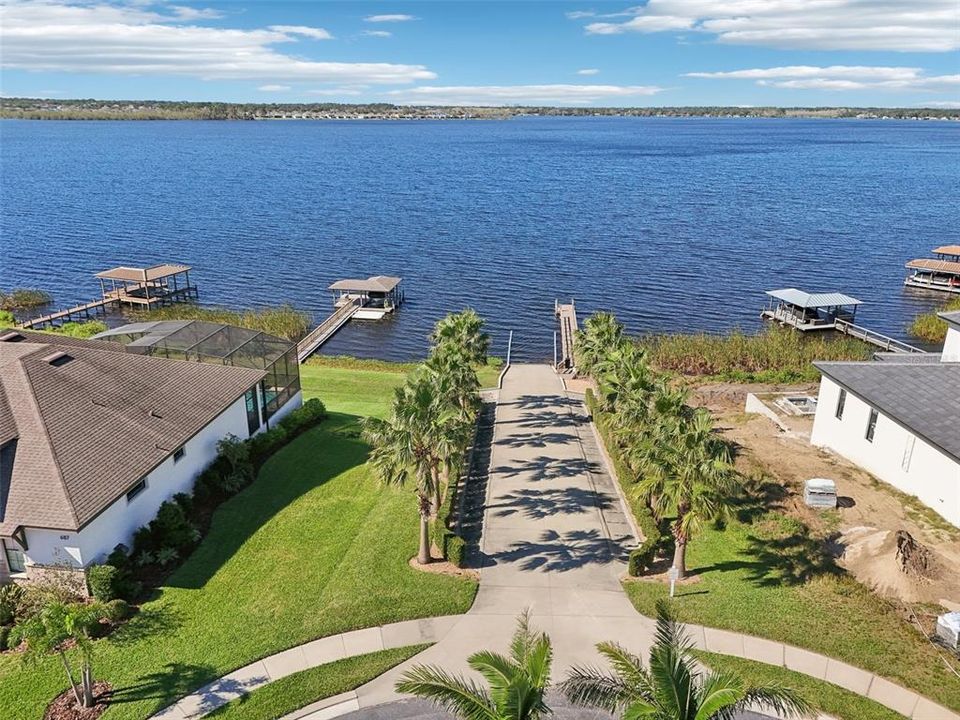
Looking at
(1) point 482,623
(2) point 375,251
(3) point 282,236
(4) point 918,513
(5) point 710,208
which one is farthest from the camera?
(5) point 710,208

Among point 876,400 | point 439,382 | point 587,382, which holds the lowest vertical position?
point 587,382

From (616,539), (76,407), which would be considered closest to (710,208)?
(616,539)

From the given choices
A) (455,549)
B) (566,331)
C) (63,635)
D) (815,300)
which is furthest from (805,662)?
(815,300)

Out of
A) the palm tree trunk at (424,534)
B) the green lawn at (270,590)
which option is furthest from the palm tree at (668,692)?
the palm tree trunk at (424,534)

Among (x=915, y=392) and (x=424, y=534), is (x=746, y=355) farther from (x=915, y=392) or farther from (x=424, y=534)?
(x=424, y=534)

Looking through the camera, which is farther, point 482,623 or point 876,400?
point 876,400

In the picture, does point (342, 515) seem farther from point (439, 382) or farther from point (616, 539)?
point (616, 539)

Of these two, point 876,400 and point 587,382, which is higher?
point 876,400

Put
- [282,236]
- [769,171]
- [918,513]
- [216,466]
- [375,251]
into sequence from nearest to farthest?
[918,513], [216,466], [375,251], [282,236], [769,171]
